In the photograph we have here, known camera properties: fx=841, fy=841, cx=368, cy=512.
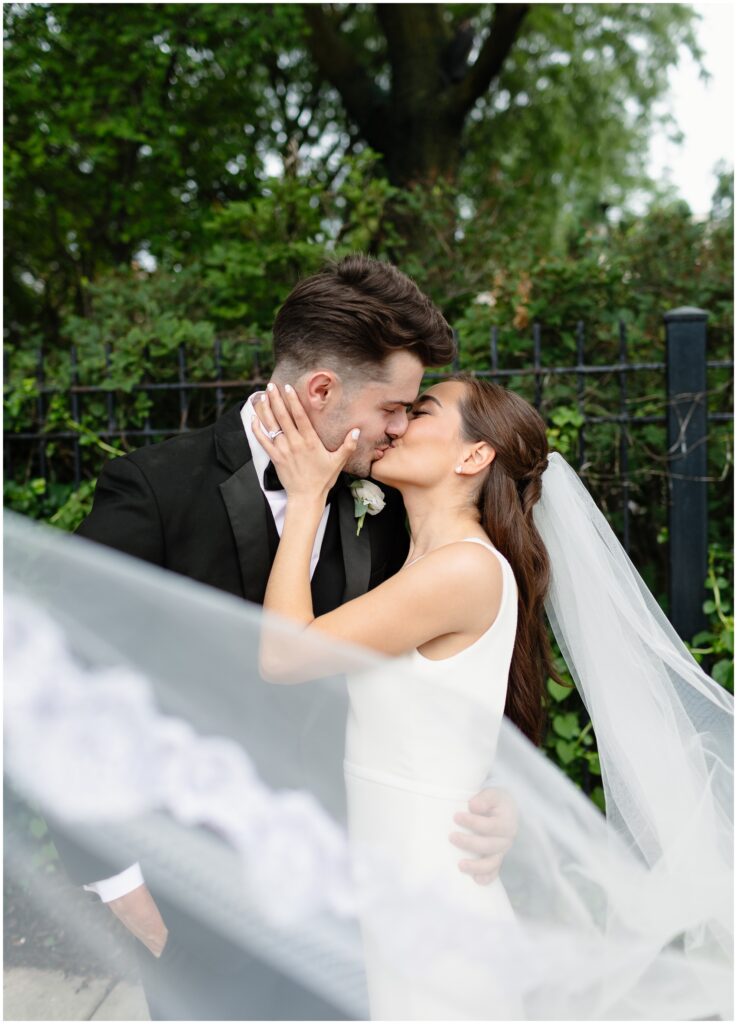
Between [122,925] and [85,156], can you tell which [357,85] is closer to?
[85,156]

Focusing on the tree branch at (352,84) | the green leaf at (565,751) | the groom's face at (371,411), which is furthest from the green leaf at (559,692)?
the tree branch at (352,84)

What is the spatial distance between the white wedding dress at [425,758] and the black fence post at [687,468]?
193 cm

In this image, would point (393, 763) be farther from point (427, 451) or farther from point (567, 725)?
point (567, 725)

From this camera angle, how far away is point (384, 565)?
7.59ft

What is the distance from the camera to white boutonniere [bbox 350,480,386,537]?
2176 millimetres

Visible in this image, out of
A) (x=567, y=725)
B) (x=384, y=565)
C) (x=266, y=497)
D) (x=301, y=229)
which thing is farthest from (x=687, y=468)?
(x=301, y=229)

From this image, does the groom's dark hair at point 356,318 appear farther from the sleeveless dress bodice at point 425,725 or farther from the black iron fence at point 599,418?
the black iron fence at point 599,418

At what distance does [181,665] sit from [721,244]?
4.15m

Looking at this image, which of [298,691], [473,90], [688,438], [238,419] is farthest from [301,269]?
[473,90]

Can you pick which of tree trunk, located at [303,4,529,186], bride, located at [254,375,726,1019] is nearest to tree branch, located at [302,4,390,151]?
tree trunk, located at [303,4,529,186]

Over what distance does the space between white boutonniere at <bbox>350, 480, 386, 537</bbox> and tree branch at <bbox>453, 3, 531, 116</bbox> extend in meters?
8.05

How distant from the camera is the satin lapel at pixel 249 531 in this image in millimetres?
2041

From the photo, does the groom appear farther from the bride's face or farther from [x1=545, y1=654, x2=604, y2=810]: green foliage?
[x1=545, y1=654, x2=604, y2=810]: green foliage

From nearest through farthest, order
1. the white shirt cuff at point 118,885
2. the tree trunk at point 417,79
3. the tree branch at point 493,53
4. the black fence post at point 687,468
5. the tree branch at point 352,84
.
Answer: the white shirt cuff at point 118,885 → the black fence post at point 687,468 → the tree branch at point 493,53 → the tree trunk at point 417,79 → the tree branch at point 352,84
